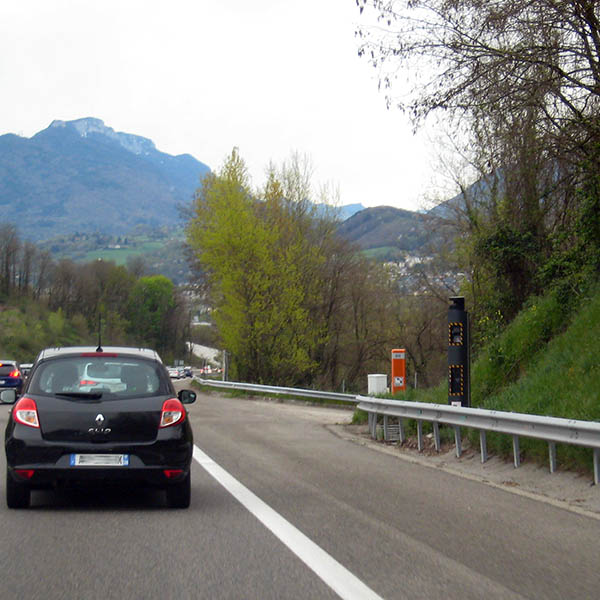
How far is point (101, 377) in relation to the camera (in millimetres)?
9320

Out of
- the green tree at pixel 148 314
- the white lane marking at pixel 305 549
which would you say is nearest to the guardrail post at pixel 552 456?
the white lane marking at pixel 305 549

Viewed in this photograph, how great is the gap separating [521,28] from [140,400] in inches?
377

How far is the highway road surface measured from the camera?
5992 millimetres

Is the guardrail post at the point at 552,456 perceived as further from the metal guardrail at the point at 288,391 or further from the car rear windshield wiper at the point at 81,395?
the metal guardrail at the point at 288,391

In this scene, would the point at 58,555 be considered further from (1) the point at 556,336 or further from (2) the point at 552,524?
(1) the point at 556,336

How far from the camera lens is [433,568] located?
21.5 feet

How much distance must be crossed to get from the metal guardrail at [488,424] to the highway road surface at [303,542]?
867 millimetres

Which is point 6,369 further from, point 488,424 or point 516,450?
point 516,450

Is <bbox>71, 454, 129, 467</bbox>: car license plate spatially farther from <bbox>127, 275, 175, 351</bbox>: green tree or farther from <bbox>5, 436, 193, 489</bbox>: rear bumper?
<bbox>127, 275, 175, 351</bbox>: green tree

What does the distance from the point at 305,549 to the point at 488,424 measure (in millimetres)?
6048

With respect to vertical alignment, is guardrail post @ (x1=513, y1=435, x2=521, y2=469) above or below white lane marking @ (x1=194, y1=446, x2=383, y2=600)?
above

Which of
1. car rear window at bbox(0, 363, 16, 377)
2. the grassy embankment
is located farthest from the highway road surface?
car rear window at bbox(0, 363, 16, 377)

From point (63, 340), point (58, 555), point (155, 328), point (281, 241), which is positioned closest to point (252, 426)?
point (58, 555)

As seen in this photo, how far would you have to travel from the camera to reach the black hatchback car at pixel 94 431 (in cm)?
882
